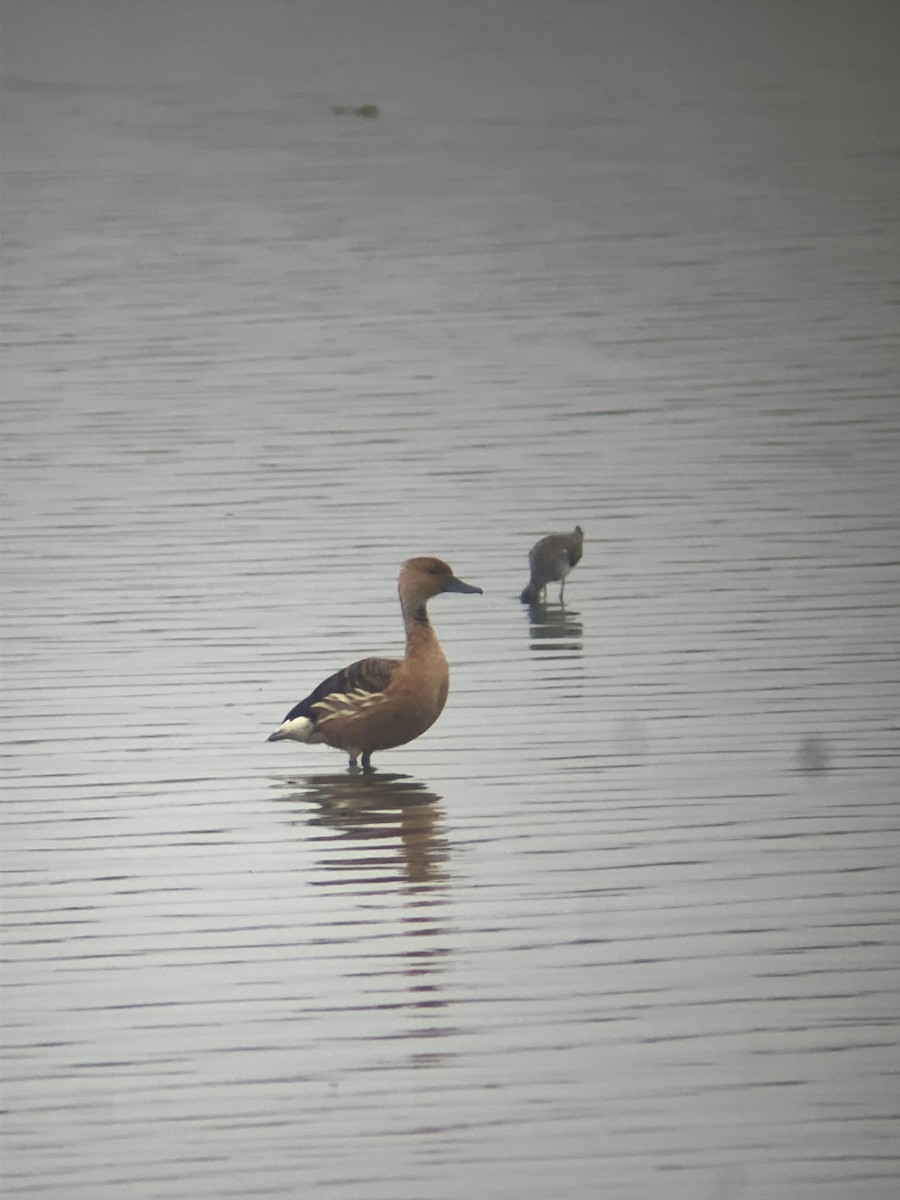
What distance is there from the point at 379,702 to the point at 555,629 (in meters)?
1.36

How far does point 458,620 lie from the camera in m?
5.70

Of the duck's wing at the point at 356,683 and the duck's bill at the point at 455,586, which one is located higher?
the duck's bill at the point at 455,586

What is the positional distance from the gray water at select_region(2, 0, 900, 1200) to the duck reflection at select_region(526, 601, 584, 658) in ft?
0.09

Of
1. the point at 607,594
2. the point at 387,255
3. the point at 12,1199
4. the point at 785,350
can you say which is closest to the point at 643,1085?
the point at 12,1199

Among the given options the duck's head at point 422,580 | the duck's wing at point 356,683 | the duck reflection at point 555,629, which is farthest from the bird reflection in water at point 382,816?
the duck reflection at point 555,629

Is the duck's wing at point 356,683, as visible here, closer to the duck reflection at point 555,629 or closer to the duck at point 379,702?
the duck at point 379,702

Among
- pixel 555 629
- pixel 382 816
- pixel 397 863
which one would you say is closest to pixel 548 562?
pixel 555 629

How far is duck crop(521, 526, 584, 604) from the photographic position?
18.8ft

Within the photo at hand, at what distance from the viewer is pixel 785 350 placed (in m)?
8.39

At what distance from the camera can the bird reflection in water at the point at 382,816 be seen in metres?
3.74

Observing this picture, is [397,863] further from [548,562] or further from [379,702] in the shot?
[548,562]

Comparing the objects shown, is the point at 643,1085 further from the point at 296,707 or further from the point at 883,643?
the point at 883,643

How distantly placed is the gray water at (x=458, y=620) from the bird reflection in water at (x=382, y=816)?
0.02 m

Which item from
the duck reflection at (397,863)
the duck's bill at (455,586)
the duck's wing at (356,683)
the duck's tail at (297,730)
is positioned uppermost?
the duck's bill at (455,586)
